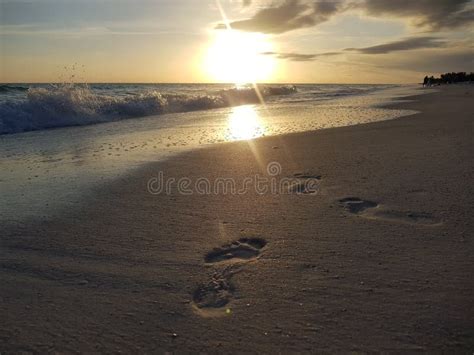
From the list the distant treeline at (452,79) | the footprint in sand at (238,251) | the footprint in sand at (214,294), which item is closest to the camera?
the footprint in sand at (214,294)

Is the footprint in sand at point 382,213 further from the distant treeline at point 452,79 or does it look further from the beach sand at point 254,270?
the distant treeline at point 452,79

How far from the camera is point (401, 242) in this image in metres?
2.77

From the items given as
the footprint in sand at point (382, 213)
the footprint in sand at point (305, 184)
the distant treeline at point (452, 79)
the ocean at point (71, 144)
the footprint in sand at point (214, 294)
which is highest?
the distant treeline at point (452, 79)

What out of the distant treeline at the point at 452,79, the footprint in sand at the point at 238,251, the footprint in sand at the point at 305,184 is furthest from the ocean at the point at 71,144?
the distant treeline at the point at 452,79

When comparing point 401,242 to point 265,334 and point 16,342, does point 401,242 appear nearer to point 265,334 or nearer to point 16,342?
point 265,334

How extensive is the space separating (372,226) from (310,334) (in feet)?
4.76

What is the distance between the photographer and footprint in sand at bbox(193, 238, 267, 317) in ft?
7.06

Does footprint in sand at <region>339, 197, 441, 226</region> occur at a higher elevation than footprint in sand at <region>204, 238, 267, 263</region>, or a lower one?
higher

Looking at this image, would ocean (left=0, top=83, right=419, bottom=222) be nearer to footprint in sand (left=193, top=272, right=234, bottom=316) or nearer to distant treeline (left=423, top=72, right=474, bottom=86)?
footprint in sand (left=193, top=272, right=234, bottom=316)

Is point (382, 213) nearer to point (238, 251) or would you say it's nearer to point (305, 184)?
point (305, 184)

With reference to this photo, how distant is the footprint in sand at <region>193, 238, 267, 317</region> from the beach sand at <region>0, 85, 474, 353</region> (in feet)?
0.03

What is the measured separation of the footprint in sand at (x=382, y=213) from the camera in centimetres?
313

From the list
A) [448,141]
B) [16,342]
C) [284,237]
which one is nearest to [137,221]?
[284,237]

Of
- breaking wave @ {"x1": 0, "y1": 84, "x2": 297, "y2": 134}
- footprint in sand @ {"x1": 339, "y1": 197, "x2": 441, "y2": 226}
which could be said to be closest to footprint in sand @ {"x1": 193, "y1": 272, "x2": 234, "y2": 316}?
footprint in sand @ {"x1": 339, "y1": 197, "x2": 441, "y2": 226}
